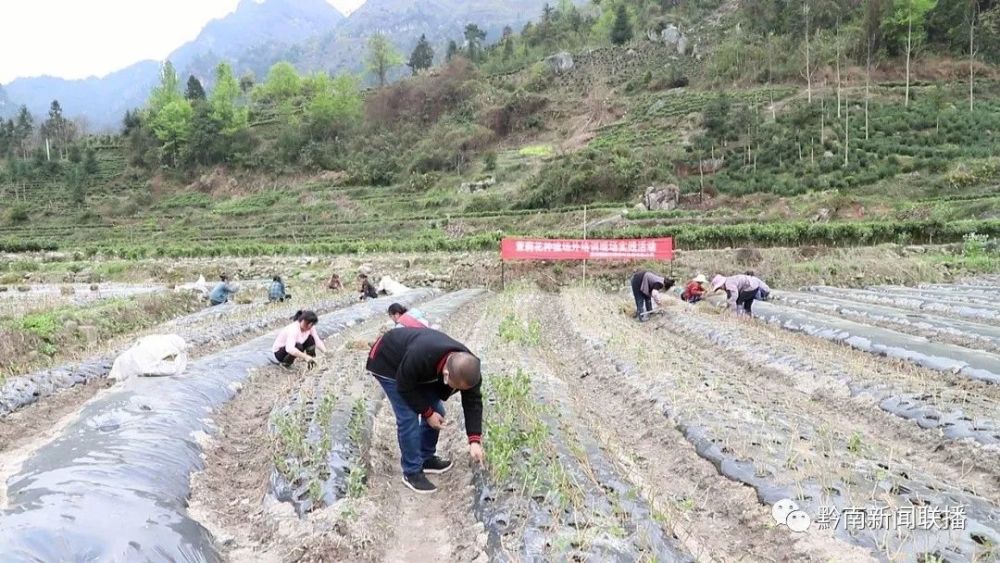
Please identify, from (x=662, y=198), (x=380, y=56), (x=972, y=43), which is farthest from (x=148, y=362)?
(x=380, y=56)

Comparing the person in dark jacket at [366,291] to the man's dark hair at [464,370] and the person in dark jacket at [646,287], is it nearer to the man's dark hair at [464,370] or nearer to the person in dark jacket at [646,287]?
the person in dark jacket at [646,287]

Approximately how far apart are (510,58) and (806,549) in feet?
247

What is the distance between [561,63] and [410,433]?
6482 centimetres

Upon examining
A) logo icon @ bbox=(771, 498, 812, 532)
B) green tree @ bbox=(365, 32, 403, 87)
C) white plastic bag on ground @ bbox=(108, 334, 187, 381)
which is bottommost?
logo icon @ bbox=(771, 498, 812, 532)

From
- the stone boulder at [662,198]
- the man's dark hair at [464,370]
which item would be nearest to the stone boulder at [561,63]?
the stone boulder at [662,198]

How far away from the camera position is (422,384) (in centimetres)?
396

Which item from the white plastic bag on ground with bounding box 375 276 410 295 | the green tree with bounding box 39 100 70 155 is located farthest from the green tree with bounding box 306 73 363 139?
the white plastic bag on ground with bounding box 375 276 410 295

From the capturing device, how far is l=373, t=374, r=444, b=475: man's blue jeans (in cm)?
421

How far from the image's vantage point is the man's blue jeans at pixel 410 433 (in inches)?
166

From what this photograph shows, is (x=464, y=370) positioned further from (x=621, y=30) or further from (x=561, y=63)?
(x=621, y=30)

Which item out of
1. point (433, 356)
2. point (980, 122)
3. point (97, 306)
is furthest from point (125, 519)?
point (980, 122)

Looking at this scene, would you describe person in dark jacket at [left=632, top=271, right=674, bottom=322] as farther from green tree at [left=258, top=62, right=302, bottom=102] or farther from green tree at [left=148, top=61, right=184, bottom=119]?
green tree at [left=258, top=62, right=302, bottom=102]

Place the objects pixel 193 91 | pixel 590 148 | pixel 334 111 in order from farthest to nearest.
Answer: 1. pixel 193 91
2. pixel 334 111
3. pixel 590 148

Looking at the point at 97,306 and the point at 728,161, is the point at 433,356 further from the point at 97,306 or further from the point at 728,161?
the point at 728,161
